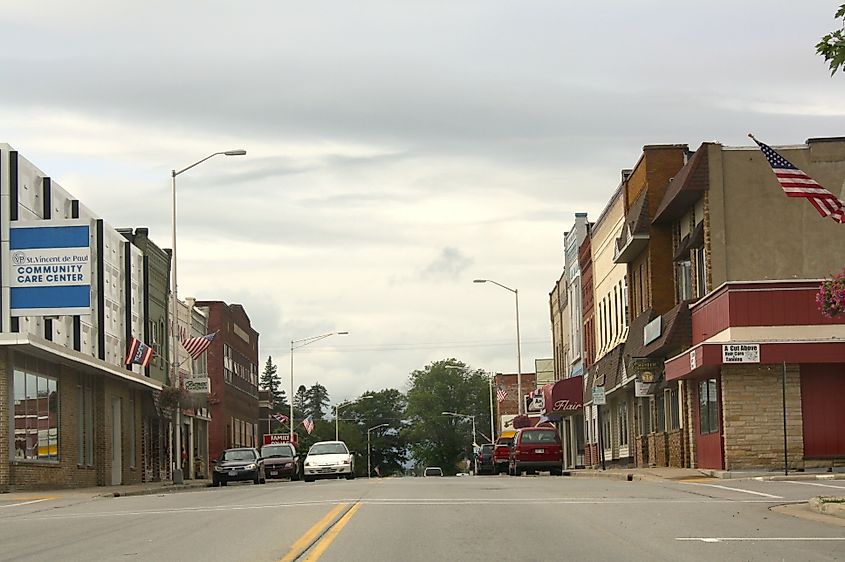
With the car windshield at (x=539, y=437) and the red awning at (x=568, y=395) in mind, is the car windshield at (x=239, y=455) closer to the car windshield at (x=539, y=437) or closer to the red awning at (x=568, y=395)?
the car windshield at (x=539, y=437)

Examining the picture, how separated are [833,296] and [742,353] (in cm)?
1290

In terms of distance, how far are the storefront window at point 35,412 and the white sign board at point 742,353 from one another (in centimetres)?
1965

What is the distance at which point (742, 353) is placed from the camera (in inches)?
1255

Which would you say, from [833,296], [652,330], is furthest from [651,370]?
[833,296]

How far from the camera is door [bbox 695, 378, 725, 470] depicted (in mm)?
34125

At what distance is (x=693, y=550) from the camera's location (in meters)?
13.3

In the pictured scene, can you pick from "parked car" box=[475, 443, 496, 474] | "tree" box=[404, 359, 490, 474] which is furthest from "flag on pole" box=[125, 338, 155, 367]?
"tree" box=[404, 359, 490, 474]

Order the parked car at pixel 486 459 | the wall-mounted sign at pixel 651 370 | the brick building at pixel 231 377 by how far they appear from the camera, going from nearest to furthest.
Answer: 1. the wall-mounted sign at pixel 651 370
2. the parked car at pixel 486 459
3. the brick building at pixel 231 377

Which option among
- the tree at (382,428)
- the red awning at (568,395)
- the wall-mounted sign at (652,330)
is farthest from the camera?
the tree at (382,428)

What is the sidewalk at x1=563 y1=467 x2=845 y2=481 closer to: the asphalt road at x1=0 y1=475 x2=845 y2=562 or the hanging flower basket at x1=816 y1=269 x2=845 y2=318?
the asphalt road at x1=0 y1=475 x2=845 y2=562

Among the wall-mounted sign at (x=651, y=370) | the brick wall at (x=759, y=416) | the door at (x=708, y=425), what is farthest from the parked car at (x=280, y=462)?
the brick wall at (x=759, y=416)

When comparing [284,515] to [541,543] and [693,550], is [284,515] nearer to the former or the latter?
[541,543]

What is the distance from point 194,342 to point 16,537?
33.0 meters

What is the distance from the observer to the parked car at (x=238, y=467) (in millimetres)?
46844
